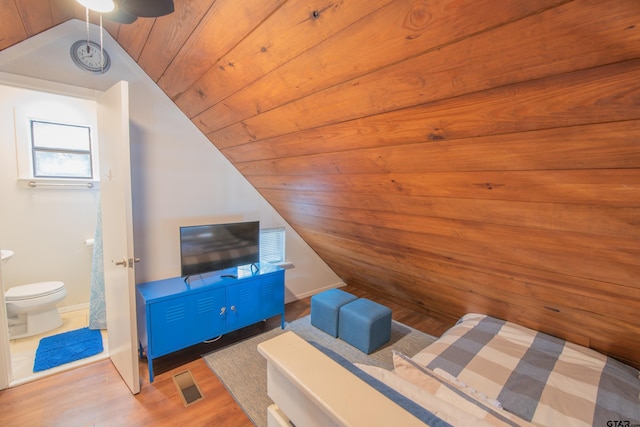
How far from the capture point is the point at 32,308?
7.95 ft

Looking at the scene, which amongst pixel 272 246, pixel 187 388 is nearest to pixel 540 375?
pixel 187 388

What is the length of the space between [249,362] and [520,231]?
2.21 metres

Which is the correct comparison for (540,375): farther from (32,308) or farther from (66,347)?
(32,308)

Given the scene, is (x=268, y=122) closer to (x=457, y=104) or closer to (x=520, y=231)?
(x=457, y=104)

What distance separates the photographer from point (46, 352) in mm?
2277

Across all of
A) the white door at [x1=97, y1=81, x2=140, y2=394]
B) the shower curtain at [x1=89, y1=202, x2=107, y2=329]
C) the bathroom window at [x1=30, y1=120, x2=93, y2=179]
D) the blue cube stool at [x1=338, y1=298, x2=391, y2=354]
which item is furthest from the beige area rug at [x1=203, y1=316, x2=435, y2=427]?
the bathroom window at [x1=30, y1=120, x2=93, y2=179]

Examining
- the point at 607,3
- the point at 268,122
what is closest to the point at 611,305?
the point at 607,3

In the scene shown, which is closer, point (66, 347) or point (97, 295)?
point (66, 347)

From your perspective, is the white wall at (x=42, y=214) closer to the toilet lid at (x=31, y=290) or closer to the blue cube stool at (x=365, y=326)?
the toilet lid at (x=31, y=290)

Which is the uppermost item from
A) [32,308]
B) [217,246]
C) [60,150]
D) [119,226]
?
[60,150]

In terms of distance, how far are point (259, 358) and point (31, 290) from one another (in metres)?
2.27

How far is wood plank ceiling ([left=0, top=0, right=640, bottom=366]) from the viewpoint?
2.52 feet

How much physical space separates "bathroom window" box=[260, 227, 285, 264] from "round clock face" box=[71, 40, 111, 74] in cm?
202

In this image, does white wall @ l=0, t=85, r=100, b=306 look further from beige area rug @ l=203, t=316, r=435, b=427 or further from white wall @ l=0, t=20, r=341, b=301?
beige area rug @ l=203, t=316, r=435, b=427
